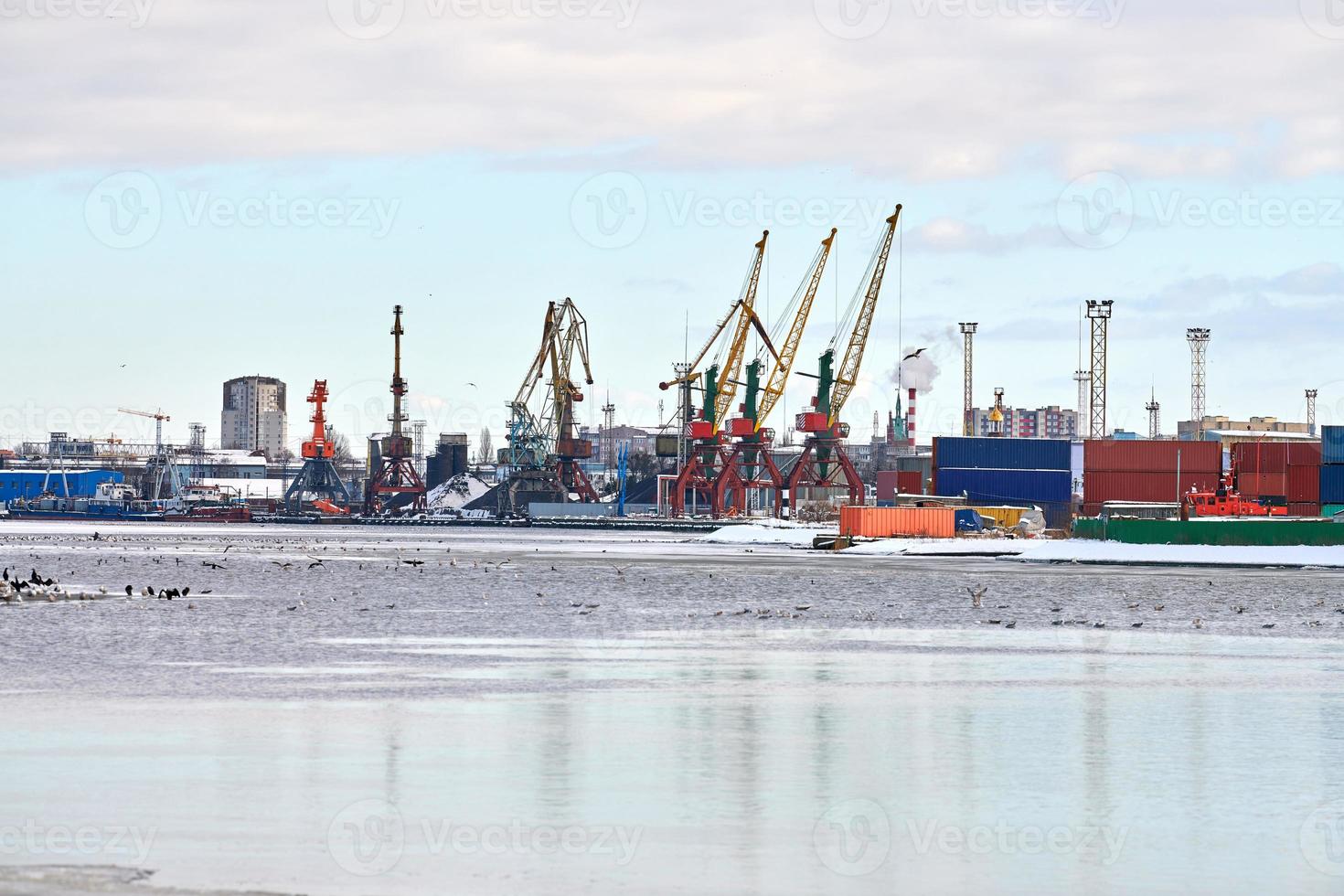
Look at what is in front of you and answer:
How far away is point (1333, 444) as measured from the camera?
110 metres

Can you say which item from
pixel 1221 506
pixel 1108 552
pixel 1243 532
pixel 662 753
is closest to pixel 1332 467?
pixel 1221 506

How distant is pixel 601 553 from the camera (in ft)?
338

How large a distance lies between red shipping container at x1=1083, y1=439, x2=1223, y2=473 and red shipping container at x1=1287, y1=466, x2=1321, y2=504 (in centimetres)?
1666

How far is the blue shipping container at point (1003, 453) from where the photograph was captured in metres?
138

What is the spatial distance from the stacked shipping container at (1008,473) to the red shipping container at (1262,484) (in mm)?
21039

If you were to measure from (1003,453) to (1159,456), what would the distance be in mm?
14284

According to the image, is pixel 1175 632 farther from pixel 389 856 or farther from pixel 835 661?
pixel 389 856

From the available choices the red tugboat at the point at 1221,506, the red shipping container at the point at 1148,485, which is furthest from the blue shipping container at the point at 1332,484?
the red shipping container at the point at 1148,485

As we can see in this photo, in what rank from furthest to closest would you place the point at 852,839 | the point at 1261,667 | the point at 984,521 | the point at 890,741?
the point at 984,521 < the point at 1261,667 < the point at 890,741 < the point at 852,839

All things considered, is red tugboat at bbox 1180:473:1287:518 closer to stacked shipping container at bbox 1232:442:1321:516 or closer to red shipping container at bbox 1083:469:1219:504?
stacked shipping container at bbox 1232:442:1321:516

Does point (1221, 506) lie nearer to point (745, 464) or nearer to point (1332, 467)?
point (1332, 467)

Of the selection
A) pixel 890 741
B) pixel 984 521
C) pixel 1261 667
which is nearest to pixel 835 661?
pixel 1261 667

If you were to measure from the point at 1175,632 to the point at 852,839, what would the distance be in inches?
1133

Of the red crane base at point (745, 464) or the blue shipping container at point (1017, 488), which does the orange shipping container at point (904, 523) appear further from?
the red crane base at point (745, 464)
